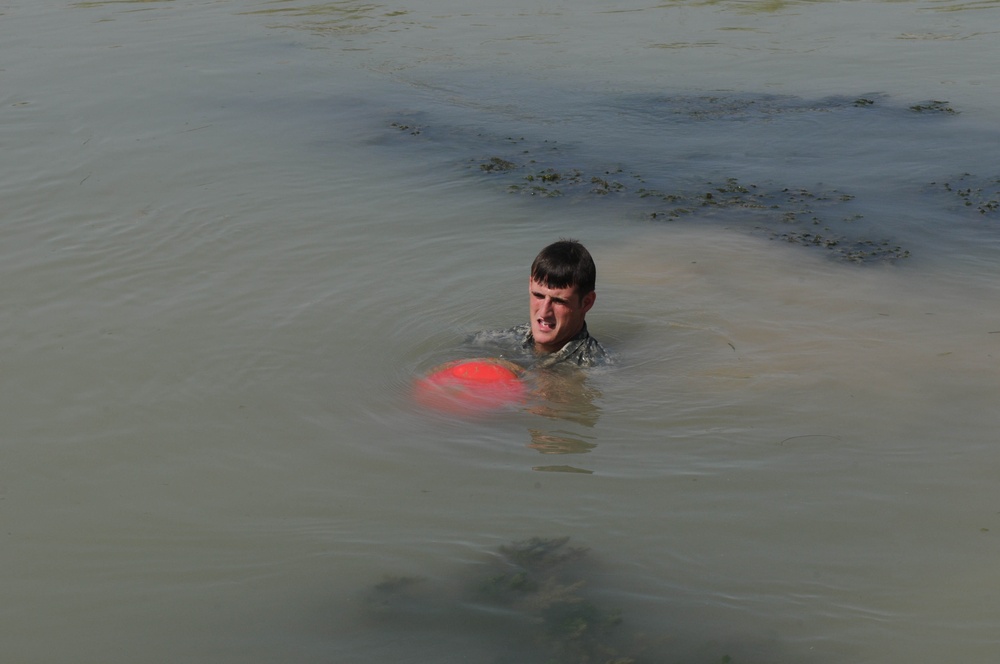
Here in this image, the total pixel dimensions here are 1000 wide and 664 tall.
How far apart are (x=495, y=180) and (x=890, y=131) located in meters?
5.11

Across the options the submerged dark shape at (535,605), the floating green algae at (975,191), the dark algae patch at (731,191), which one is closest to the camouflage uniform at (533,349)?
the submerged dark shape at (535,605)

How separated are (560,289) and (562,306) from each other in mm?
132

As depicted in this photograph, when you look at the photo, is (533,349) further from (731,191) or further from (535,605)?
(731,191)

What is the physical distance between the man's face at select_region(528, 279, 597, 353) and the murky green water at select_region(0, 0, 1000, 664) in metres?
0.49

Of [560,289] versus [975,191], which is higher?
[975,191]

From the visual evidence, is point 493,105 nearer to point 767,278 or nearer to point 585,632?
point 767,278

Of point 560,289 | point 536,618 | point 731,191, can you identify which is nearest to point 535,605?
→ point 536,618

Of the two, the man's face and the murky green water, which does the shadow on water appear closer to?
the murky green water

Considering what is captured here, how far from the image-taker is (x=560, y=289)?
755cm

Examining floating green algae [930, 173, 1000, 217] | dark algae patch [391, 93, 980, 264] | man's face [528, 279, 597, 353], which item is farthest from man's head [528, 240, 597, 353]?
floating green algae [930, 173, 1000, 217]

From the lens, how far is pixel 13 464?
6.31m

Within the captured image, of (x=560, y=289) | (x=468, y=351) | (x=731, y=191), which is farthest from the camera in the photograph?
(x=731, y=191)

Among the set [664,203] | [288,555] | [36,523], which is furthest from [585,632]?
[664,203]

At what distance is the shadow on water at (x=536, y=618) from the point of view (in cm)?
464
